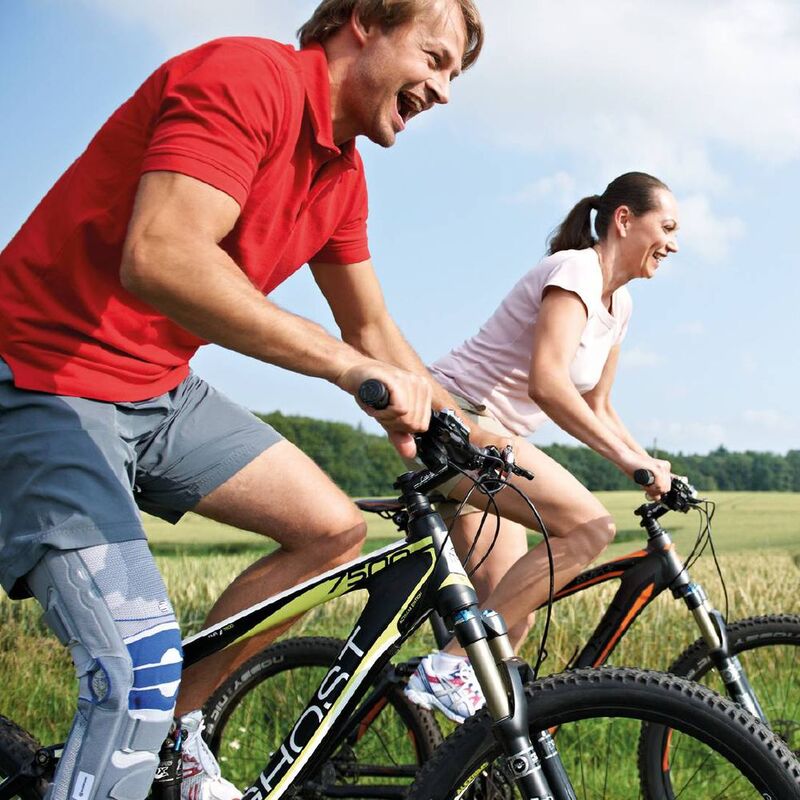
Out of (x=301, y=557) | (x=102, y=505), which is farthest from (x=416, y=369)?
(x=102, y=505)

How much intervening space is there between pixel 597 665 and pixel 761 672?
0.85 m

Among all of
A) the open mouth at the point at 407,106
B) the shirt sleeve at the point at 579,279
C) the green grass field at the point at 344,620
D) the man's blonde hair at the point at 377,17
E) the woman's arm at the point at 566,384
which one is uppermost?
the man's blonde hair at the point at 377,17

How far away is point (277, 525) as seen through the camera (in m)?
2.75

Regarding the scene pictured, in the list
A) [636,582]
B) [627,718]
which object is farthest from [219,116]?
[636,582]

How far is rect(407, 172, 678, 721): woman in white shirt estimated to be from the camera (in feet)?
11.3

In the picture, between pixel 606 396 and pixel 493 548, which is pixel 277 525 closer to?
pixel 493 548

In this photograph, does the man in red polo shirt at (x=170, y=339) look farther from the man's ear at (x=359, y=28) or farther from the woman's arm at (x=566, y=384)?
the woman's arm at (x=566, y=384)

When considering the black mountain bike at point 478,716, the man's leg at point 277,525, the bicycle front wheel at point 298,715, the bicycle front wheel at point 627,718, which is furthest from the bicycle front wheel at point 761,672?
the man's leg at point 277,525

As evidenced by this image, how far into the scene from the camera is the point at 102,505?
234cm

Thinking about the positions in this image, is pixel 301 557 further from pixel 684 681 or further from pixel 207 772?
pixel 684 681

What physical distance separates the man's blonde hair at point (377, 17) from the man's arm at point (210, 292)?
0.66 metres

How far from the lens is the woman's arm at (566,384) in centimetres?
356

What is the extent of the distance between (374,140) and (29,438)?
42.3 inches

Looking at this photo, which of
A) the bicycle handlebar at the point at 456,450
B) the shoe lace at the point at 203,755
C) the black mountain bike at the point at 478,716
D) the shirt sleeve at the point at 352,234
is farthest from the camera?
the shirt sleeve at the point at 352,234
